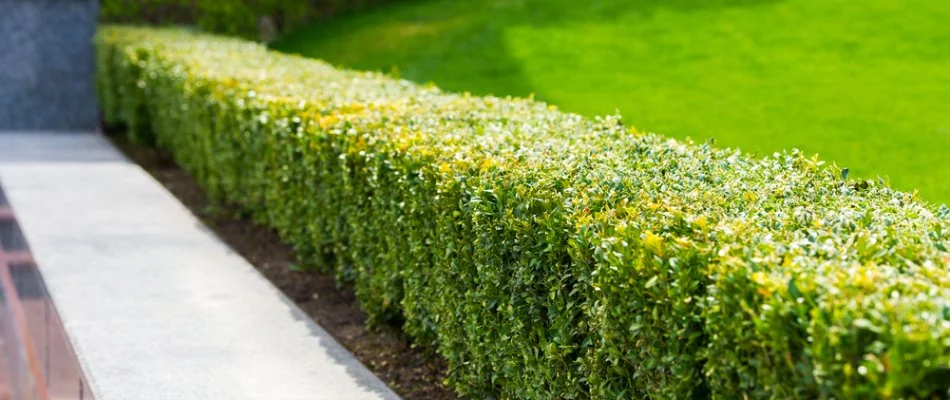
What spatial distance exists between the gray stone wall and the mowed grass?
3.53 m

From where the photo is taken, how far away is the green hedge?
2.79 meters

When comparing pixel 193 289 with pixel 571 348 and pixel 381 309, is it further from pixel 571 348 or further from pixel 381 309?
pixel 571 348

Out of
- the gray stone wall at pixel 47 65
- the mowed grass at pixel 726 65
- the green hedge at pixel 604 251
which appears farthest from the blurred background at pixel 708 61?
the green hedge at pixel 604 251

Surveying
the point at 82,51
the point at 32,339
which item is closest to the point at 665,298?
the point at 32,339

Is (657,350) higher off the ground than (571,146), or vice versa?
(571,146)

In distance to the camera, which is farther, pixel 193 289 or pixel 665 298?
pixel 193 289

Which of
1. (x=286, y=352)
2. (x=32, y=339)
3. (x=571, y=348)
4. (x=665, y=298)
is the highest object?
(x=665, y=298)

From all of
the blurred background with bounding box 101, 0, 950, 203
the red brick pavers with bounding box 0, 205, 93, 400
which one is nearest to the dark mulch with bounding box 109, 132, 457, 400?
the red brick pavers with bounding box 0, 205, 93, 400

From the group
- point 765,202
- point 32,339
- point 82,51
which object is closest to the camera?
point 765,202

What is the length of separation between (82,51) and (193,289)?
1115 centimetres

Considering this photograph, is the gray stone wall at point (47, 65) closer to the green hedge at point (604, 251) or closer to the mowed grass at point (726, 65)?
the mowed grass at point (726, 65)

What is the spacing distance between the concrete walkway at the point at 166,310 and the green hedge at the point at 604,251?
0.53 m

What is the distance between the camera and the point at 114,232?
878 centimetres

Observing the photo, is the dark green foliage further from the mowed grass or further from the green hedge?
the green hedge
